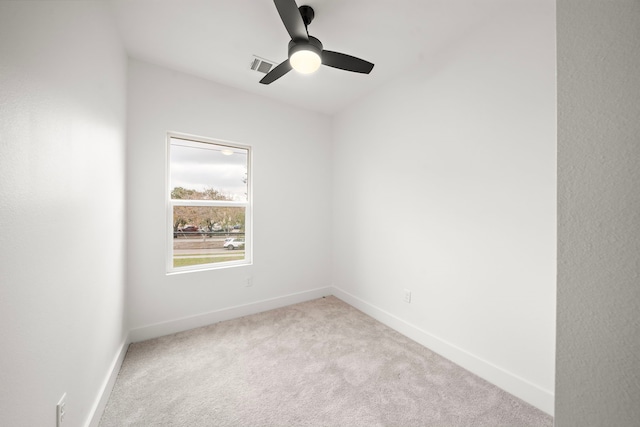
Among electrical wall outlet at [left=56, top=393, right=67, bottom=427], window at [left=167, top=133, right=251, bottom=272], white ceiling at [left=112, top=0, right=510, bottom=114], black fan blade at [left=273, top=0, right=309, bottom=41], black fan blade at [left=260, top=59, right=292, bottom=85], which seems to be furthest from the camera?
window at [left=167, top=133, right=251, bottom=272]

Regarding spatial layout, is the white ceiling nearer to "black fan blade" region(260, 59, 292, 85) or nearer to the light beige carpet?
"black fan blade" region(260, 59, 292, 85)

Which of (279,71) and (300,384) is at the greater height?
(279,71)

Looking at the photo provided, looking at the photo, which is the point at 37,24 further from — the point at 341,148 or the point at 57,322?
the point at 341,148

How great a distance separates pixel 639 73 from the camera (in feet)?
1.92

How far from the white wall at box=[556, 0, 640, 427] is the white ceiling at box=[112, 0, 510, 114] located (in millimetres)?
1449

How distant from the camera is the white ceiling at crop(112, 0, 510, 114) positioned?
1748 mm

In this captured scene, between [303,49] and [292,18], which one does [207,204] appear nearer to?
[303,49]

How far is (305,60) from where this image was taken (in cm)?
167

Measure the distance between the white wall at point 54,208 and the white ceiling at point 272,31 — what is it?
41 cm

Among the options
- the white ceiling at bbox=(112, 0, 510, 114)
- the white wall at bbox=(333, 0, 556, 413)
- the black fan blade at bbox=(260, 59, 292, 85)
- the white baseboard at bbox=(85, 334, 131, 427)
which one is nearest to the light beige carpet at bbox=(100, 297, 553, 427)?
the white baseboard at bbox=(85, 334, 131, 427)

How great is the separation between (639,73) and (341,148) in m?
2.98

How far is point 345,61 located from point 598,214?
5.67 feet

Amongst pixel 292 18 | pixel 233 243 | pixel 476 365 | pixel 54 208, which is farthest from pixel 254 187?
pixel 476 365

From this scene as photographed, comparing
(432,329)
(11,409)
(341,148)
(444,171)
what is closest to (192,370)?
(11,409)
